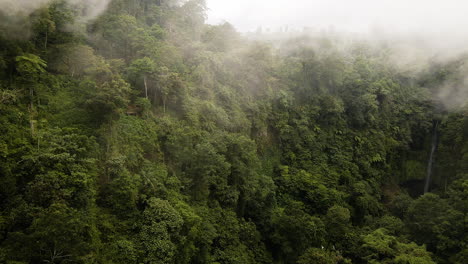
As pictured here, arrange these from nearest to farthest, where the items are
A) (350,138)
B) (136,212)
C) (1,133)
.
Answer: (1,133) < (136,212) < (350,138)

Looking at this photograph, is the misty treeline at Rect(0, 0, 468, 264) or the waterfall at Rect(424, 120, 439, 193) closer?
the misty treeline at Rect(0, 0, 468, 264)

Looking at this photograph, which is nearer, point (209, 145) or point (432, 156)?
point (209, 145)

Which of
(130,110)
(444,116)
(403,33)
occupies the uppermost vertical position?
(403,33)

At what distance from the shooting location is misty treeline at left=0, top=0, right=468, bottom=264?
13.1 m

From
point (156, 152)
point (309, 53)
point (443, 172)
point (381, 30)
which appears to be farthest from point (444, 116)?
point (156, 152)

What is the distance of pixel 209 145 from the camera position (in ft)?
64.4

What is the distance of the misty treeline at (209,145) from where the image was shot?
13148mm

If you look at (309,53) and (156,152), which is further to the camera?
(309,53)

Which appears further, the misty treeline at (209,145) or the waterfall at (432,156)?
the waterfall at (432,156)

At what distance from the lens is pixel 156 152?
19094mm

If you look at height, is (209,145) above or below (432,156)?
below

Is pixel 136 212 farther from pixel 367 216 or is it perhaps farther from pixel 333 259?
pixel 367 216

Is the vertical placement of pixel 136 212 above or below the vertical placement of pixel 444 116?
below

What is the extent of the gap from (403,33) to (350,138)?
26.5 metres
